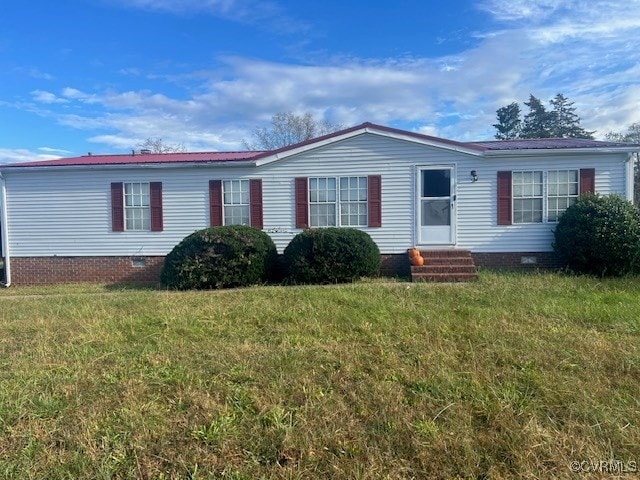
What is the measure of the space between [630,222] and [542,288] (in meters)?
3.14

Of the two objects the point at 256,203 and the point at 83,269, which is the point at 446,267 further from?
the point at 83,269

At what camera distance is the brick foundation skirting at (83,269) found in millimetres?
11172

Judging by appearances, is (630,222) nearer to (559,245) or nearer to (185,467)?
(559,245)

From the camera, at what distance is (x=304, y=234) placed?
9.45m

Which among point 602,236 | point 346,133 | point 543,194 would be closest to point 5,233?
point 346,133

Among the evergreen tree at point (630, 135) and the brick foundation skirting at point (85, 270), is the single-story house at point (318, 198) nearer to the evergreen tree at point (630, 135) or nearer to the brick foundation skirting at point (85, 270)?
the brick foundation skirting at point (85, 270)

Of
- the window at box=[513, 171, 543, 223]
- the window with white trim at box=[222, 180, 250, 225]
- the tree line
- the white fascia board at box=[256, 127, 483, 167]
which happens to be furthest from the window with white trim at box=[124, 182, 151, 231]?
the tree line

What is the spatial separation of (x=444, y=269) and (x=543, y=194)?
340 cm

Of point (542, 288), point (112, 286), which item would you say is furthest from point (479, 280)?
point (112, 286)

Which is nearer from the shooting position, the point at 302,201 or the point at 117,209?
the point at 302,201

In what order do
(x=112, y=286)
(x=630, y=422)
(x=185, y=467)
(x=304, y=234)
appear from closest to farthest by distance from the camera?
(x=185, y=467) → (x=630, y=422) → (x=304, y=234) → (x=112, y=286)

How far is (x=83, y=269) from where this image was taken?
36.9ft

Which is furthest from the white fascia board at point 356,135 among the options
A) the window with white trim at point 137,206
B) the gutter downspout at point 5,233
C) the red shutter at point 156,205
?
the gutter downspout at point 5,233

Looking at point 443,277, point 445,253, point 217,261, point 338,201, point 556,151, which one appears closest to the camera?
point 217,261
